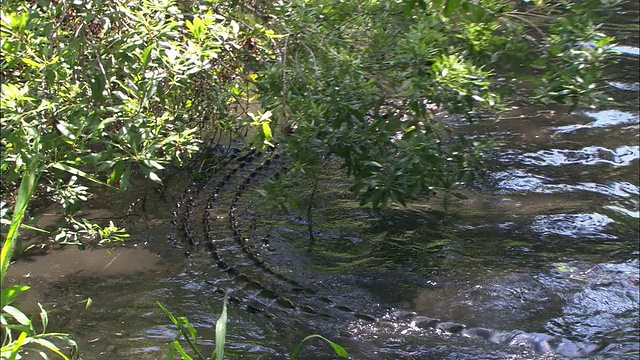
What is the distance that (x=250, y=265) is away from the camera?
563 centimetres

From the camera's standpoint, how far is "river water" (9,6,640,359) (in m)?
4.57

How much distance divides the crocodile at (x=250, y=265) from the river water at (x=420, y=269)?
0.07m

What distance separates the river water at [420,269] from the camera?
457cm

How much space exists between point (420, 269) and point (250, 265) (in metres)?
1.33

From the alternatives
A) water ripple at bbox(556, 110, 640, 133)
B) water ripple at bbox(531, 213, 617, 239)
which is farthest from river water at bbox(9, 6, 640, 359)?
water ripple at bbox(556, 110, 640, 133)

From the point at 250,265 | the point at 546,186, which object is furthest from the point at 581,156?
the point at 250,265

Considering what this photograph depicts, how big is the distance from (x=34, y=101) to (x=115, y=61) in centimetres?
48

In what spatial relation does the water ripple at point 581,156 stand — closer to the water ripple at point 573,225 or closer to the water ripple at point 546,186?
the water ripple at point 546,186

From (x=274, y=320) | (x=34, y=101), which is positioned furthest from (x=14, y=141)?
(x=274, y=320)

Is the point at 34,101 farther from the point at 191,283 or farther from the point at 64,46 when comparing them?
the point at 191,283

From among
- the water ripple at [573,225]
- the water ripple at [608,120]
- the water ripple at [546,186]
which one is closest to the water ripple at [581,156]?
the water ripple at [546,186]

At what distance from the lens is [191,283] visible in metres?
5.38

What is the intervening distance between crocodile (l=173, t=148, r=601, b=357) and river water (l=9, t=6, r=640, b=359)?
0.07 meters

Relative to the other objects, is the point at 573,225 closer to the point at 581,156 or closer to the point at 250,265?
the point at 581,156
